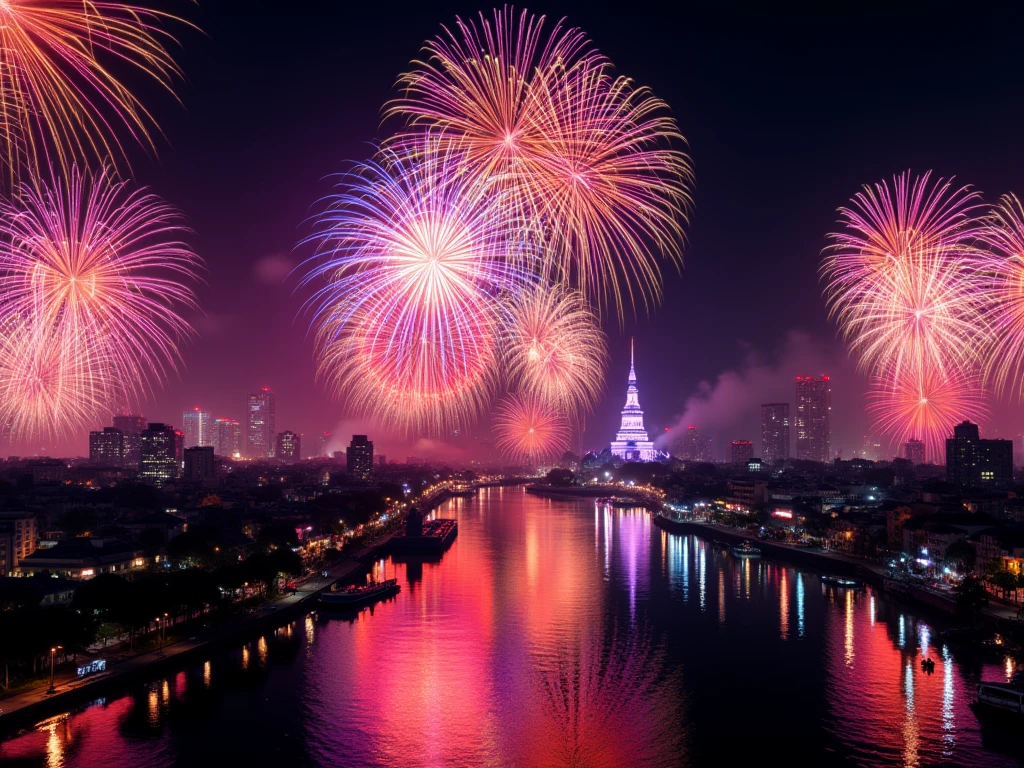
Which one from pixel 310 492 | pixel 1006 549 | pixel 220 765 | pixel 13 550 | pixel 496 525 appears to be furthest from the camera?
pixel 310 492

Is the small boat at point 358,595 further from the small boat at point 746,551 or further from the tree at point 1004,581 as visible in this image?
the tree at point 1004,581

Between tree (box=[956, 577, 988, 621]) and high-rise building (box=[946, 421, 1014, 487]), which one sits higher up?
high-rise building (box=[946, 421, 1014, 487])

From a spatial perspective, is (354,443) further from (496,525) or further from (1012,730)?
(1012,730)

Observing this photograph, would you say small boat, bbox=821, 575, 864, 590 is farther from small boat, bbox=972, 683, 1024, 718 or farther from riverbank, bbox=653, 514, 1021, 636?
small boat, bbox=972, 683, 1024, 718

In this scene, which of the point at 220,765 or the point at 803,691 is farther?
the point at 803,691

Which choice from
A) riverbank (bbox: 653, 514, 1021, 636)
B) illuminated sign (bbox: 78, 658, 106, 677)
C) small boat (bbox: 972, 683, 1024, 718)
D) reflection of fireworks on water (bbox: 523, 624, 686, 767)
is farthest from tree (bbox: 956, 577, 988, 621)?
illuminated sign (bbox: 78, 658, 106, 677)

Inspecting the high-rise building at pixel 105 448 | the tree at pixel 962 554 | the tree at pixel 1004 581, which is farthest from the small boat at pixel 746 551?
the high-rise building at pixel 105 448

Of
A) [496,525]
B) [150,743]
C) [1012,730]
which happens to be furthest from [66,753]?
[496,525]

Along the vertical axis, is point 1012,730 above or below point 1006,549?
below
